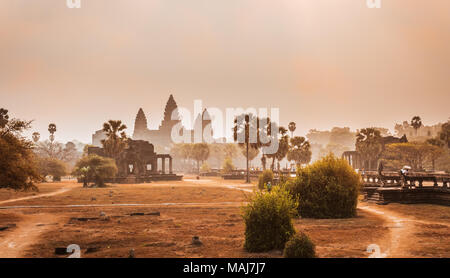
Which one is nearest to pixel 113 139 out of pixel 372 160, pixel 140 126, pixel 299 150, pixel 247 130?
pixel 247 130

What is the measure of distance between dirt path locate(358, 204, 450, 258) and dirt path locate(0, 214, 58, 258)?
14241 millimetres

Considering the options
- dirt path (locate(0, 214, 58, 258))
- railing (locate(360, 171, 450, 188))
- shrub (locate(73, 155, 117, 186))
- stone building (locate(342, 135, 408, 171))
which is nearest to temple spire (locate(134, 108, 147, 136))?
stone building (locate(342, 135, 408, 171))

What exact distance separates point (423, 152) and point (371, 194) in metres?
59.2

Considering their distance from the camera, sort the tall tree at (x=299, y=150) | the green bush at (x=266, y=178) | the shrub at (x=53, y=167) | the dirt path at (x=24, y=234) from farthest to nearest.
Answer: the tall tree at (x=299, y=150), the shrub at (x=53, y=167), the green bush at (x=266, y=178), the dirt path at (x=24, y=234)

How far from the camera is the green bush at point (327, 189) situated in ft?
75.3

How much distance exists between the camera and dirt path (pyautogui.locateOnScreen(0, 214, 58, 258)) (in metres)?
14.8

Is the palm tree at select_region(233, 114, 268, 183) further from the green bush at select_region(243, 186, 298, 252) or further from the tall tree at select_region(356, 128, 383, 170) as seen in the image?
the green bush at select_region(243, 186, 298, 252)

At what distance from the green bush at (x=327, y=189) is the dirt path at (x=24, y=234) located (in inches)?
601

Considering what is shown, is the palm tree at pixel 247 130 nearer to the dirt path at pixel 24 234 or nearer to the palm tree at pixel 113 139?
the palm tree at pixel 113 139

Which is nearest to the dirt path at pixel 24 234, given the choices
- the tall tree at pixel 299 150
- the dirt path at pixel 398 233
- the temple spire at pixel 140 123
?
the dirt path at pixel 398 233

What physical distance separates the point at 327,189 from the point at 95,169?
42276 mm
